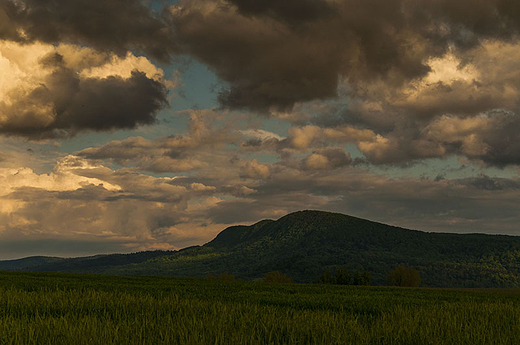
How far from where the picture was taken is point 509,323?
10.8 meters

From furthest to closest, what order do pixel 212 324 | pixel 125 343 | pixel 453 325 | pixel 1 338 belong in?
pixel 453 325, pixel 212 324, pixel 1 338, pixel 125 343

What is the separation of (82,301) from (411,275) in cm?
15475

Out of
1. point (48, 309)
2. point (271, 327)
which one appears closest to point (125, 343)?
point (271, 327)

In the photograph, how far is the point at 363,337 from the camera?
25.2 ft

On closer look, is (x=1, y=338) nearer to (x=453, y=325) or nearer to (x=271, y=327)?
(x=271, y=327)

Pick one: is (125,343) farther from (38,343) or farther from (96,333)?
(38,343)

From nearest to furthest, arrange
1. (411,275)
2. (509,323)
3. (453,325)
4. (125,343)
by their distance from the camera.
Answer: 1. (125,343)
2. (453,325)
3. (509,323)
4. (411,275)

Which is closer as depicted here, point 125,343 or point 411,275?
point 125,343

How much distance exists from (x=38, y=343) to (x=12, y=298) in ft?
26.4

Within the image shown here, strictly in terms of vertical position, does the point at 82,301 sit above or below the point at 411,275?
above

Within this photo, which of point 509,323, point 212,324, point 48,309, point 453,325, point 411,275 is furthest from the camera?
point 411,275

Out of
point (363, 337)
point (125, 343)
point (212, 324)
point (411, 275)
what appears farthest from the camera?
point (411, 275)

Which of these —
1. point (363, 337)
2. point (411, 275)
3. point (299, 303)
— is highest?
point (363, 337)

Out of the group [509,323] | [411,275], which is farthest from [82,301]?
[411,275]
